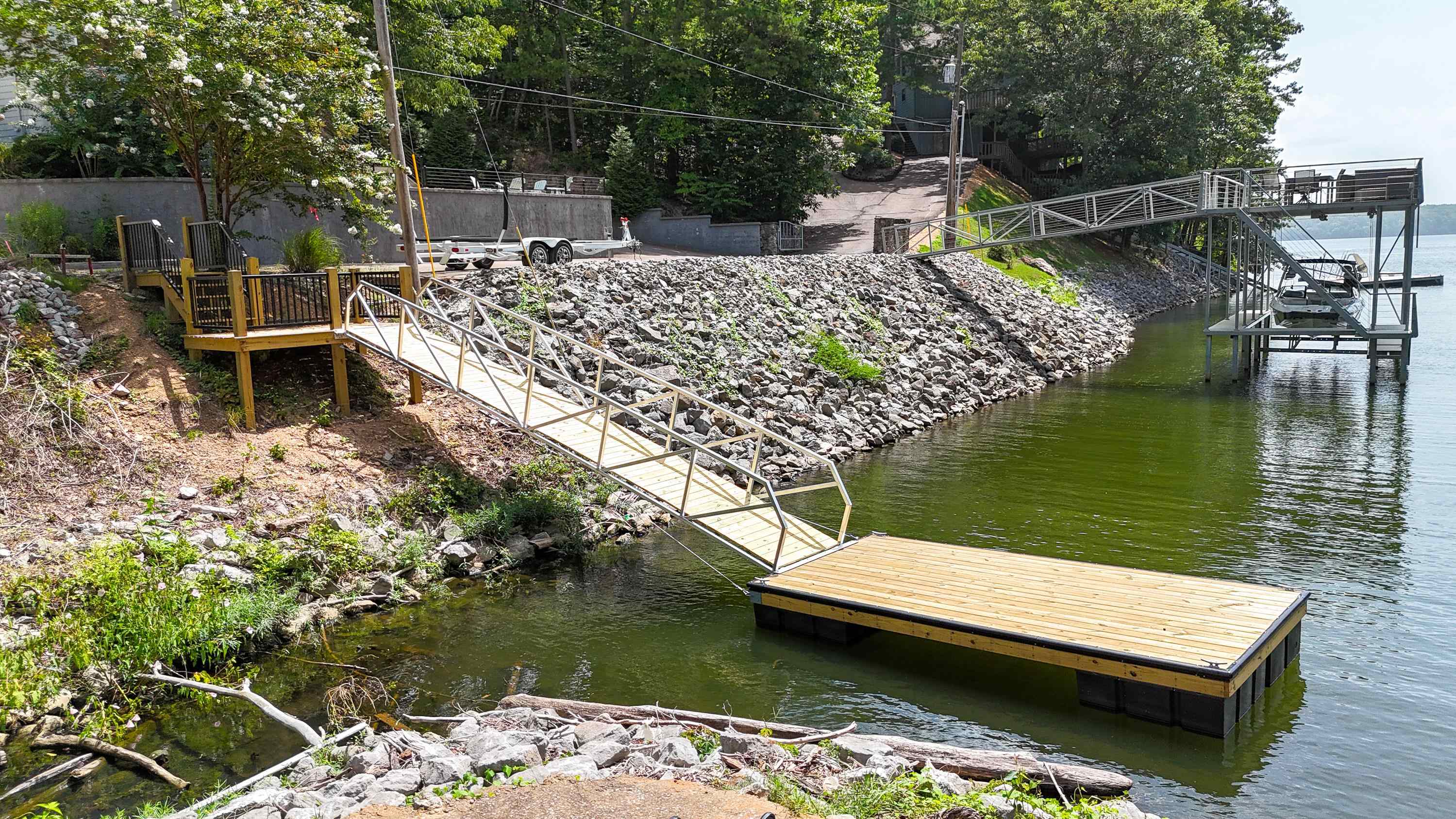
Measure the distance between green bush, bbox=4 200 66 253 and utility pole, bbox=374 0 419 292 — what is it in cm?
681

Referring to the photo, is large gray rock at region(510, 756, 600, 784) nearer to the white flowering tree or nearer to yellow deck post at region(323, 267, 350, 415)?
yellow deck post at region(323, 267, 350, 415)

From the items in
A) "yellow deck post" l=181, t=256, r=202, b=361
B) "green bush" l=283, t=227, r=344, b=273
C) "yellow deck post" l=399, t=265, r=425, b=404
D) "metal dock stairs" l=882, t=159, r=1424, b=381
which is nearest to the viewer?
"yellow deck post" l=181, t=256, r=202, b=361

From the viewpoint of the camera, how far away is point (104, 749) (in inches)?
395

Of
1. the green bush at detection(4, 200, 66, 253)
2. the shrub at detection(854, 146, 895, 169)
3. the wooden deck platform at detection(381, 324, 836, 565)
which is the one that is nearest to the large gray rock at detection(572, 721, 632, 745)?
the wooden deck platform at detection(381, 324, 836, 565)

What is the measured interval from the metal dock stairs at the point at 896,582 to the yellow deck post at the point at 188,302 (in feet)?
8.28

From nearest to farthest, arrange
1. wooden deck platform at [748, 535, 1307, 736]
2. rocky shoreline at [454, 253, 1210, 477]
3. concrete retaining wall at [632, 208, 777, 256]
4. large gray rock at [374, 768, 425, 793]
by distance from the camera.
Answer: large gray rock at [374, 768, 425, 793], wooden deck platform at [748, 535, 1307, 736], rocky shoreline at [454, 253, 1210, 477], concrete retaining wall at [632, 208, 777, 256]

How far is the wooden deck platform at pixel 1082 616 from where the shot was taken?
10211mm

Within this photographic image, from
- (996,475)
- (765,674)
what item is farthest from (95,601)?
(996,475)

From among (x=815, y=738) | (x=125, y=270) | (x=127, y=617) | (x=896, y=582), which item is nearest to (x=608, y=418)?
(x=896, y=582)

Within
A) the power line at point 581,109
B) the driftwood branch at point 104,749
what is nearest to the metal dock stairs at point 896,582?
the driftwood branch at point 104,749

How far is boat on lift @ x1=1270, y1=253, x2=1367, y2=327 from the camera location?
31.3 meters

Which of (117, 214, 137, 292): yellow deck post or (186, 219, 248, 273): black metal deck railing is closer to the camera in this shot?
(117, 214, 137, 292): yellow deck post

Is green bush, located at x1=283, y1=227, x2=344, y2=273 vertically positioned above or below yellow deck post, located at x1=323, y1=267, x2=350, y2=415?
above

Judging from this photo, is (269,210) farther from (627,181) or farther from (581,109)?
(581,109)
